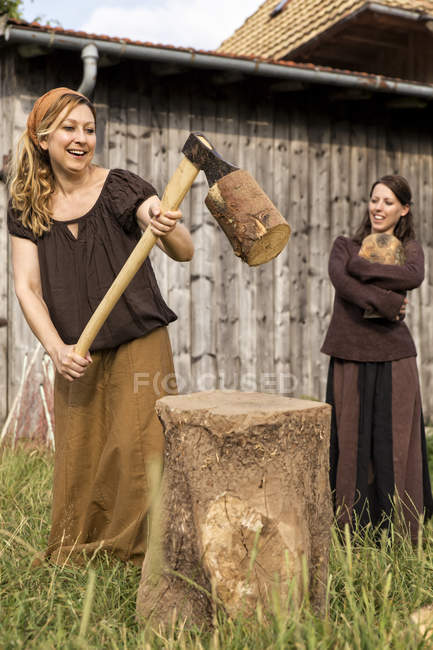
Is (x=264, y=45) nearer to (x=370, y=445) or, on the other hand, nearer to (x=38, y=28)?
(x=38, y=28)

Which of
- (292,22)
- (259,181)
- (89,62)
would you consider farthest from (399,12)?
(89,62)

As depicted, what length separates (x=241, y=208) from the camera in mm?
2262

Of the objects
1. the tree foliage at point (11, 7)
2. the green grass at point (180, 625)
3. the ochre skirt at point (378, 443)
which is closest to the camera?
the green grass at point (180, 625)

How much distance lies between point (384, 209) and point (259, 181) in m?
2.54

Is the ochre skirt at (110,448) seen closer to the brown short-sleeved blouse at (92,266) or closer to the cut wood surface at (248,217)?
the brown short-sleeved blouse at (92,266)

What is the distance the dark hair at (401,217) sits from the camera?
375 centimetres

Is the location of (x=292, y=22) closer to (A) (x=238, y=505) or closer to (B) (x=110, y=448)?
(B) (x=110, y=448)

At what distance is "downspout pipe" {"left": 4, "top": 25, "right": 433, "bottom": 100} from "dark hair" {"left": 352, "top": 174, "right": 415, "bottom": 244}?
7.06ft

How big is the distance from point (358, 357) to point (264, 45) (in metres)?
5.65

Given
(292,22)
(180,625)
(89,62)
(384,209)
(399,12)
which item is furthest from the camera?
(292,22)

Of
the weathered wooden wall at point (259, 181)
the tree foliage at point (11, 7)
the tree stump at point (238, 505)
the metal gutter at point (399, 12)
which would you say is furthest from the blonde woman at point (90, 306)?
the tree foliage at point (11, 7)

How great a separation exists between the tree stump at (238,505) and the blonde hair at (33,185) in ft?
3.26

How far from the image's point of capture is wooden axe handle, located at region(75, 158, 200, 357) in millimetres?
2371

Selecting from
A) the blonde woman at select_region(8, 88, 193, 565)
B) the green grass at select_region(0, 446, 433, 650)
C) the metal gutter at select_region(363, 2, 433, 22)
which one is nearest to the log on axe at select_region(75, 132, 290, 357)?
the blonde woman at select_region(8, 88, 193, 565)
